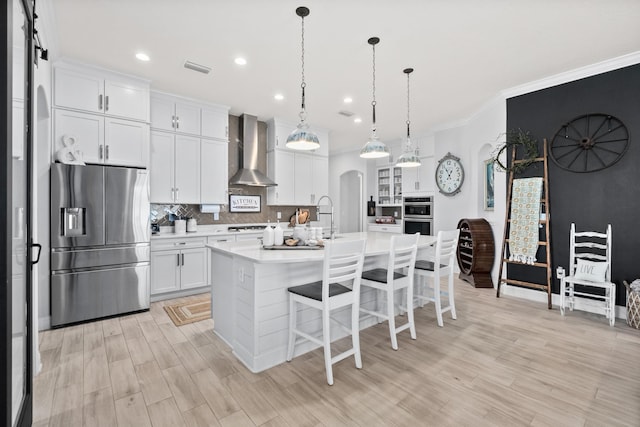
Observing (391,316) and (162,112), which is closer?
(391,316)

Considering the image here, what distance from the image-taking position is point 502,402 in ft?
6.53

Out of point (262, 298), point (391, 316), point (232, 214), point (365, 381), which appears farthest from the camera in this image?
point (232, 214)

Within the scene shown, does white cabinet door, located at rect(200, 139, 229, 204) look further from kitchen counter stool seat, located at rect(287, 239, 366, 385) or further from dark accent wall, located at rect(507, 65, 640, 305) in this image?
dark accent wall, located at rect(507, 65, 640, 305)

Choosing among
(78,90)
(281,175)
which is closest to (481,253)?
(281,175)

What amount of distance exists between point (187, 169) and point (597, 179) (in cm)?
538

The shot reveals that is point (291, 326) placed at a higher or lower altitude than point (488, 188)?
lower

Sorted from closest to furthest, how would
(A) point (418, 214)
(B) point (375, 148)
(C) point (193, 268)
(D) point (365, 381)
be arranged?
1. (D) point (365, 381)
2. (B) point (375, 148)
3. (C) point (193, 268)
4. (A) point (418, 214)

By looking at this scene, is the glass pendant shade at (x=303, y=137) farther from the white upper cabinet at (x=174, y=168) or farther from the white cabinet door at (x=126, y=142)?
the white upper cabinet at (x=174, y=168)

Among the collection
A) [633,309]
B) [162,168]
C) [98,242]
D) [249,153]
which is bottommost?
[633,309]

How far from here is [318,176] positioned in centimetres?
617

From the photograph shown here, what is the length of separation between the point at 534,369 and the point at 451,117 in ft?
14.4

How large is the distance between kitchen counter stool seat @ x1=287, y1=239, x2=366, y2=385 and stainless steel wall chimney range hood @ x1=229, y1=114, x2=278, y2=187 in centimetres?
308

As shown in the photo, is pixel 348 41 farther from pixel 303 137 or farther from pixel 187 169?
pixel 187 169

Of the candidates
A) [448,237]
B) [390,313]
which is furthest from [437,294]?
[390,313]
